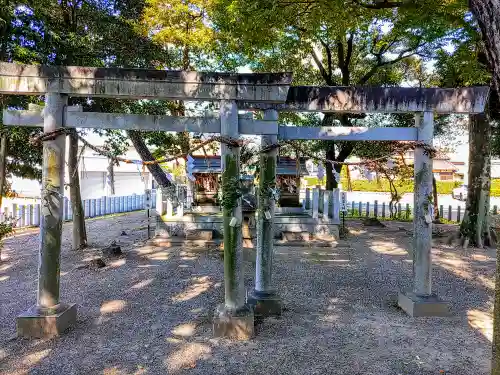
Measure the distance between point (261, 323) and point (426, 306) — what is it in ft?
8.08

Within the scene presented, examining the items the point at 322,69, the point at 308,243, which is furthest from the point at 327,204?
the point at 322,69

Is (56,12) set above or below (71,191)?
above

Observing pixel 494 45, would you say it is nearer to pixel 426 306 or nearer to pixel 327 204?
pixel 426 306

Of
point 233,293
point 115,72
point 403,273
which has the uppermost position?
point 115,72

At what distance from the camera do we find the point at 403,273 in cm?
830

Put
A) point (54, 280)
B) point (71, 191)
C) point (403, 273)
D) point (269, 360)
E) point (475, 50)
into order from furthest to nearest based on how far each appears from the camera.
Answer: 1. point (475, 50)
2. point (71, 191)
3. point (403, 273)
4. point (54, 280)
5. point (269, 360)

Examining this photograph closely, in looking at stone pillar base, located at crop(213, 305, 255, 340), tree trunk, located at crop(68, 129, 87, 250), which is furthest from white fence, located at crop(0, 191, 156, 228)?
stone pillar base, located at crop(213, 305, 255, 340)

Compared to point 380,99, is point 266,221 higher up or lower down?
lower down

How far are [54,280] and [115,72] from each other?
2823 millimetres

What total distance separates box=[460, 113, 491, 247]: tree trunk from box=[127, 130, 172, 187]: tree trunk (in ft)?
36.3

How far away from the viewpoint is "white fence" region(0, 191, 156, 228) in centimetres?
1441

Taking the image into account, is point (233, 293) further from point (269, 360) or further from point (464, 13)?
point (464, 13)

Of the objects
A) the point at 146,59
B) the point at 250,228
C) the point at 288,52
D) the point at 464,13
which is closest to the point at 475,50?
the point at 464,13

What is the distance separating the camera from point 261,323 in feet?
16.7
